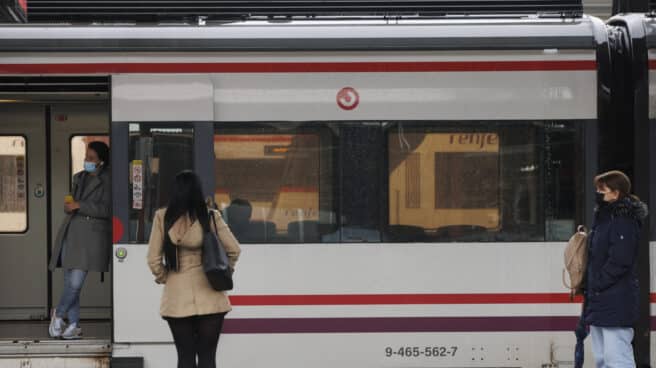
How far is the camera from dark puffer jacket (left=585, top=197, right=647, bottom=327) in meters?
6.23

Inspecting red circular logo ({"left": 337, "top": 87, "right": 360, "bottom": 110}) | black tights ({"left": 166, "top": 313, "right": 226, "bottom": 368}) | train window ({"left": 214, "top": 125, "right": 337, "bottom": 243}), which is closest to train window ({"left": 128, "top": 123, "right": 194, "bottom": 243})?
train window ({"left": 214, "top": 125, "right": 337, "bottom": 243})

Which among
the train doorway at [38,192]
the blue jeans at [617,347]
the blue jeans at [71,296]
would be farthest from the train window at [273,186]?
the train doorway at [38,192]

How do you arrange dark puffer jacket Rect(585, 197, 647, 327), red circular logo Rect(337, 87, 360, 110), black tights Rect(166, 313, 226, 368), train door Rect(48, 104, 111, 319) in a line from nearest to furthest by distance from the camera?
black tights Rect(166, 313, 226, 368)
dark puffer jacket Rect(585, 197, 647, 327)
red circular logo Rect(337, 87, 360, 110)
train door Rect(48, 104, 111, 319)

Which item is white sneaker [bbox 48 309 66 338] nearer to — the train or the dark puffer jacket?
the train

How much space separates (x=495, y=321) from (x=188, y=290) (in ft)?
8.45

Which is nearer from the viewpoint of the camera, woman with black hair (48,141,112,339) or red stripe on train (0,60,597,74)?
Answer: red stripe on train (0,60,597,74)

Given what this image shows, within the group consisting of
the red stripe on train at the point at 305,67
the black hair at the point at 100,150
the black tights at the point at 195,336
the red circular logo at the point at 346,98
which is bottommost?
the black tights at the point at 195,336

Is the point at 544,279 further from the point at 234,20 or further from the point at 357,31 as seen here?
the point at 234,20

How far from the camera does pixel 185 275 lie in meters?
6.05

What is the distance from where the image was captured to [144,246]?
7.33 meters

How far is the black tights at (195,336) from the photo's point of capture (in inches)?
241

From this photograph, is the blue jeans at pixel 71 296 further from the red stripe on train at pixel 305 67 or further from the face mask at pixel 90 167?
the red stripe on train at pixel 305 67

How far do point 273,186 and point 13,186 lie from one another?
3.08m

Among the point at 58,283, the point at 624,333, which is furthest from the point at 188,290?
the point at 58,283
